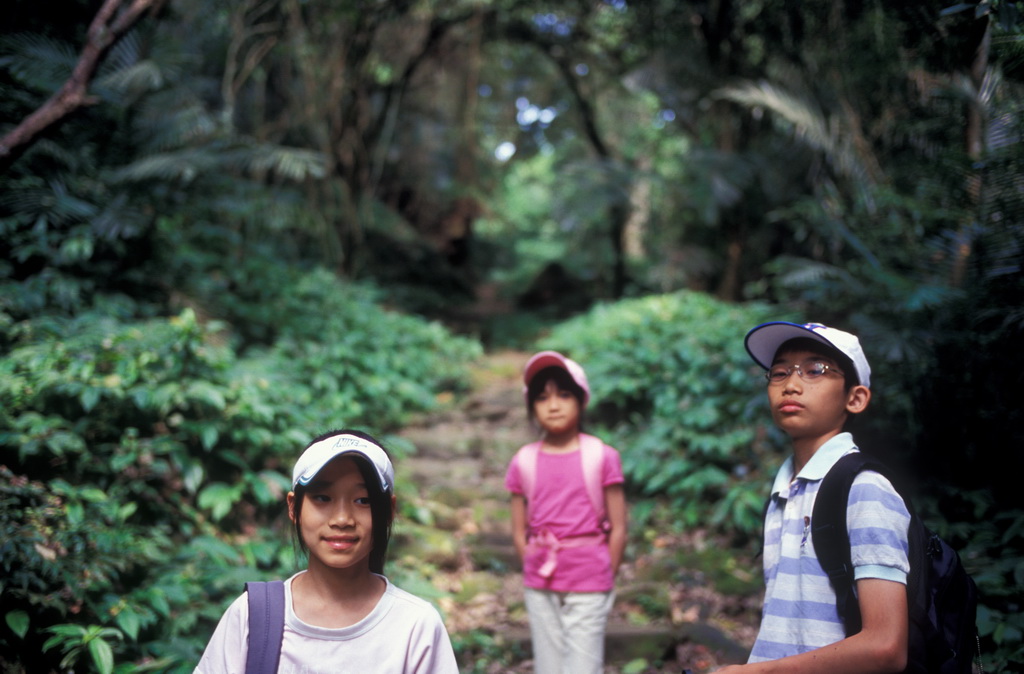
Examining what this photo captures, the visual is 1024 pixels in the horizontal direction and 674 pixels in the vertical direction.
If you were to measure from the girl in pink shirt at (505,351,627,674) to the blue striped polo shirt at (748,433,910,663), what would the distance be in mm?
1052

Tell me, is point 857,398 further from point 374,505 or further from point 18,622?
point 18,622

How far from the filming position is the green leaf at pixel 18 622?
2.43m

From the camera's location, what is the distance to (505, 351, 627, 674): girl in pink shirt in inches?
108

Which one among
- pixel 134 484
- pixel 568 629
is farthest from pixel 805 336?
pixel 134 484

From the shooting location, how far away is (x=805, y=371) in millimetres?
1756

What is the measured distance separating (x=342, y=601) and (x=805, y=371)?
1.27 m

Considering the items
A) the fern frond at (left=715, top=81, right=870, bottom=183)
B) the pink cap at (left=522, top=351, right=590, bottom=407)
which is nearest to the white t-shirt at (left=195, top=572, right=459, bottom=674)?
the pink cap at (left=522, top=351, right=590, bottom=407)

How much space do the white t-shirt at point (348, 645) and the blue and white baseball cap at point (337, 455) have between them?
0.28 meters

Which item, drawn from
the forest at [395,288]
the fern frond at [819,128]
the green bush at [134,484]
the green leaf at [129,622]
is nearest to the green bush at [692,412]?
the forest at [395,288]

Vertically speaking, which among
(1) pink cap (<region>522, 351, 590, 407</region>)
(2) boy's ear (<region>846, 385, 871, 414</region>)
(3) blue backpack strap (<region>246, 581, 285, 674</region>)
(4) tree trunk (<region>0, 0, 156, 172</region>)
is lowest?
(3) blue backpack strap (<region>246, 581, 285, 674</region>)

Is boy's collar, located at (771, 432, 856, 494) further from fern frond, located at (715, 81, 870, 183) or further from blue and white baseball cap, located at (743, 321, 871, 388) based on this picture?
fern frond, located at (715, 81, 870, 183)

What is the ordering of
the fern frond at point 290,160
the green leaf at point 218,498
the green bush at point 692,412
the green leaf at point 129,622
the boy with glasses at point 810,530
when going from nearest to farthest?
1. the boy with glasses at point 810,530
2. the green leaf at point 129,622
3. the green leaf at point 218,498
4. the green bush at point 692,412
5. the fern frond at point 290,160

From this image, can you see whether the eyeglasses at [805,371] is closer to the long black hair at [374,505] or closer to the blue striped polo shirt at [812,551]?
the blue striped polo shirt at [812,551]

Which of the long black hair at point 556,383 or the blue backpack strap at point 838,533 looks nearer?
the blue backpack strap at point 838,533
